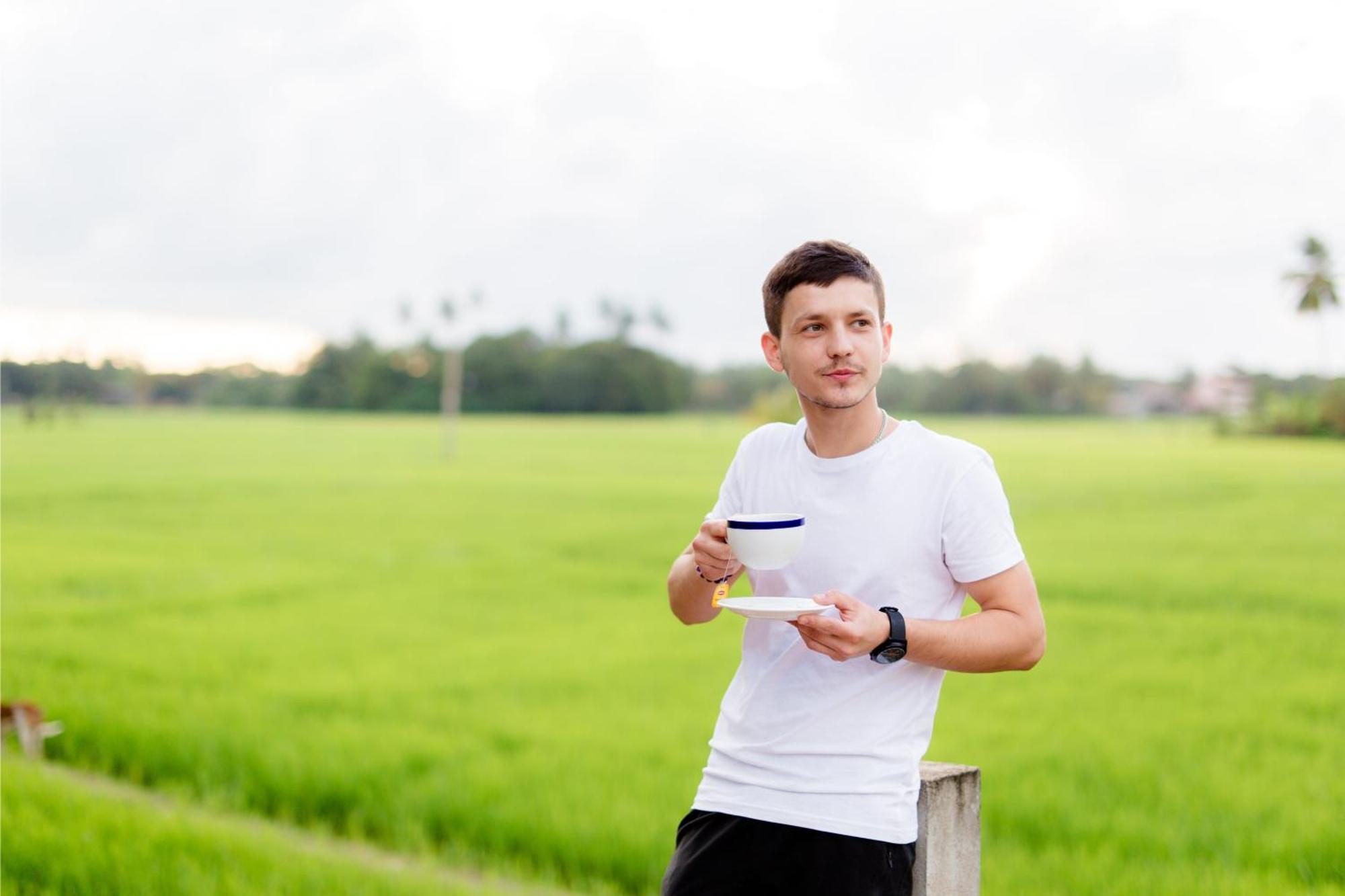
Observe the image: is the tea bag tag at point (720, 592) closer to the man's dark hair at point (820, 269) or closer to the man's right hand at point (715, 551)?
the man's right hand at point (715, 551)

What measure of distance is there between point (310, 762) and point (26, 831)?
170cm

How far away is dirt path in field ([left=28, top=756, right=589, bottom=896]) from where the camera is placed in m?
5.16

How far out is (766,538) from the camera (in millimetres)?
2168

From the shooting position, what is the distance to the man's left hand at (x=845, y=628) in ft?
6.66

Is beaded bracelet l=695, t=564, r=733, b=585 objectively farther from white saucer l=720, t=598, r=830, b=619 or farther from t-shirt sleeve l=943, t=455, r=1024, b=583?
t-shirt sleeve l=943, t=455, r=1024, b=583

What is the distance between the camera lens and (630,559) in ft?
54.5

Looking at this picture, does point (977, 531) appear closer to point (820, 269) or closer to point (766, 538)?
point (766, 538)

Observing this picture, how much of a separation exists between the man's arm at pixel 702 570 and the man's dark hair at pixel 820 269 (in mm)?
413

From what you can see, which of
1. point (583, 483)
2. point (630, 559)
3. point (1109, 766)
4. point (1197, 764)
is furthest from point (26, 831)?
point (583, 483)

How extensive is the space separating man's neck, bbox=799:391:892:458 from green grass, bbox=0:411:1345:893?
3297 mm

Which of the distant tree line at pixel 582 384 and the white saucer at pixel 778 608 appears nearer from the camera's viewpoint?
the white saucer at pixel 778 608

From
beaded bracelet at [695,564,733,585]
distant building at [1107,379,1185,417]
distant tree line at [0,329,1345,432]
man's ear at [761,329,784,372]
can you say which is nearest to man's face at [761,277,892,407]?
man's ear at [761,329,784,372]

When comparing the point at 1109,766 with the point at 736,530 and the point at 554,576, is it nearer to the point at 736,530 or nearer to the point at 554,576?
the point at 736,530

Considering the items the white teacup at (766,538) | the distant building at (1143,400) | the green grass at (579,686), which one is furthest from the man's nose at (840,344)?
the distant building at (1143,400)
